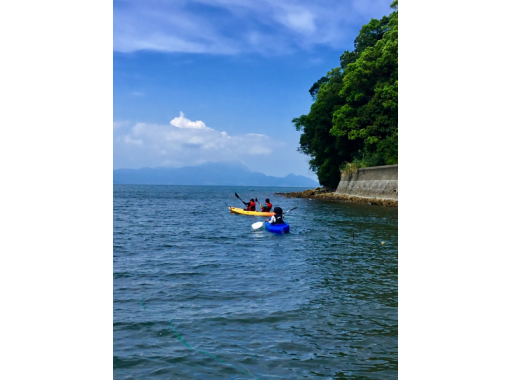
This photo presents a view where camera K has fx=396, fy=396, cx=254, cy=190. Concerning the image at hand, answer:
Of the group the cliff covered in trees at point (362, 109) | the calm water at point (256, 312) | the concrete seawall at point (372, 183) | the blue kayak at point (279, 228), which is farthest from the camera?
the cliff covered in trees at point (362, 109)

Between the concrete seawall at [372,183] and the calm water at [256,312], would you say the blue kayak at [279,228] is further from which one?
the concrete seawall at [372,183]

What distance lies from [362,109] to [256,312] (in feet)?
117

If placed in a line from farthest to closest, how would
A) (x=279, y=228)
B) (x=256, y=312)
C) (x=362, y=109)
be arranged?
(x=362, y=109) < (x=279, y=228) < (x=256, y=312)

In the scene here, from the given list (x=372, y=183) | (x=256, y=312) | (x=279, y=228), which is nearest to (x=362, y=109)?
(x=372, y=183)

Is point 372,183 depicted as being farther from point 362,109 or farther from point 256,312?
point 256,312

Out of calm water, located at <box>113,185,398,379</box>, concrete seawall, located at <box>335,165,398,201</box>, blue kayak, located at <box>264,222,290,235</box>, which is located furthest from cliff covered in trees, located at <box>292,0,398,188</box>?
calm water, located at <box>113,185,398,379</box>

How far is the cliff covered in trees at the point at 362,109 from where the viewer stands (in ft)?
119

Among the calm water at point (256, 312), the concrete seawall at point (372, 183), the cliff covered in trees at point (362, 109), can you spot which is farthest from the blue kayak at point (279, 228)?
the cliff covered in trees at point (362, 109)

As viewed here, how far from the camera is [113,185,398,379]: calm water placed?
5215 millimetres

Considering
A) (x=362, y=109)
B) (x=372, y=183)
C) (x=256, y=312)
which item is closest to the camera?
(x=256, y=312)

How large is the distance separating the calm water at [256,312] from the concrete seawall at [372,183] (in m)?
21.1

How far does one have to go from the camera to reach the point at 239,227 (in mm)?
21875

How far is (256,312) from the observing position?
23.6 ft
